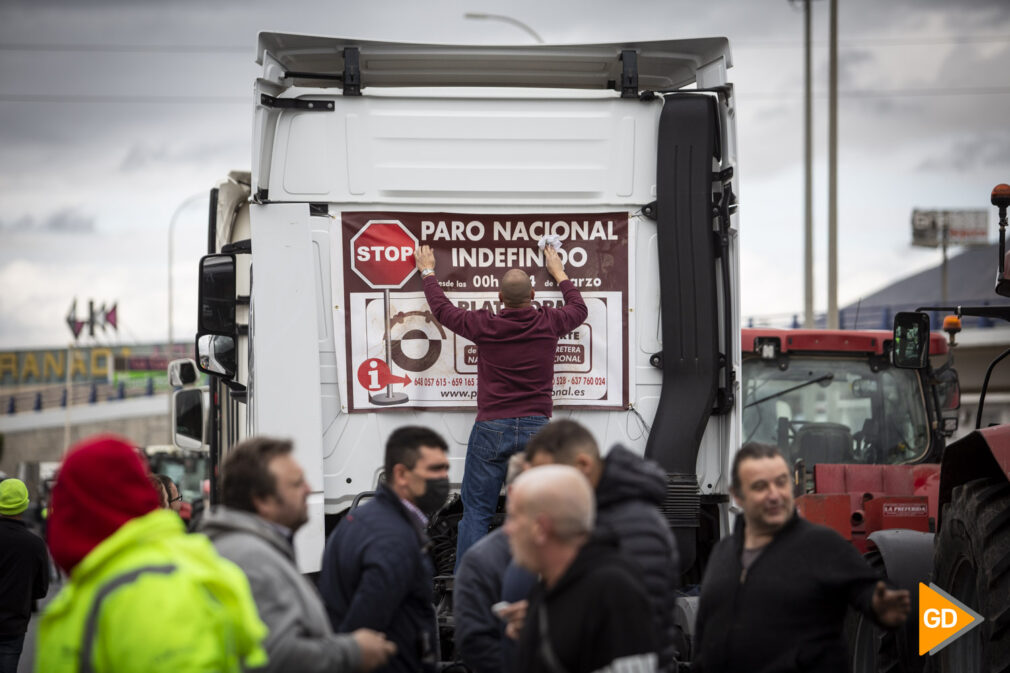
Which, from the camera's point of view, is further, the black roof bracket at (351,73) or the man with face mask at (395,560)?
the black roof bracket at (351,73)

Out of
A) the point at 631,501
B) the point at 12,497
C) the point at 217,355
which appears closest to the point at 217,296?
the point at 217,355

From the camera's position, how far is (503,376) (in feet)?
22.3

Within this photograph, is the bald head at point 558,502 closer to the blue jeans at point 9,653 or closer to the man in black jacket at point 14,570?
the man in black jacket at point 14,570

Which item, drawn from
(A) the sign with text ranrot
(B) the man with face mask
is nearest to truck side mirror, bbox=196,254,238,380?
(A) the sign with text ranrot

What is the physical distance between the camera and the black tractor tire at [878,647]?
693 centimetres

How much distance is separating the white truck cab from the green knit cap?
2.18m

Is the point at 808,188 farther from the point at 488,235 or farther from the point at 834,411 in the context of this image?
the point at 488,235

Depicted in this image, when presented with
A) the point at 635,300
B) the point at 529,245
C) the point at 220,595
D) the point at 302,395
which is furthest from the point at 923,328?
the point at 220,595

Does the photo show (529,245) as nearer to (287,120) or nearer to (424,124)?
(424,124)

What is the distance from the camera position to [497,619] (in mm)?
5098

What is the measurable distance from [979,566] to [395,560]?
278cm

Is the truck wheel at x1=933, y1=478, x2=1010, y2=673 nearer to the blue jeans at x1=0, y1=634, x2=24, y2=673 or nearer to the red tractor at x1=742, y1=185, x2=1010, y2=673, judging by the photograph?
the red tractor at x1=742, y1=185, x2=1010, y2=673

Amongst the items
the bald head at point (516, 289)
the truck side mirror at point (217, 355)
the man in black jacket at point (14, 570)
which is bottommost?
the man in black jacket at point (14, 570)

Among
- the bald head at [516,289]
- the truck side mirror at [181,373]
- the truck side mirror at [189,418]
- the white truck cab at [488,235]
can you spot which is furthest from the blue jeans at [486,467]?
the truck side mirror at [189,418]
